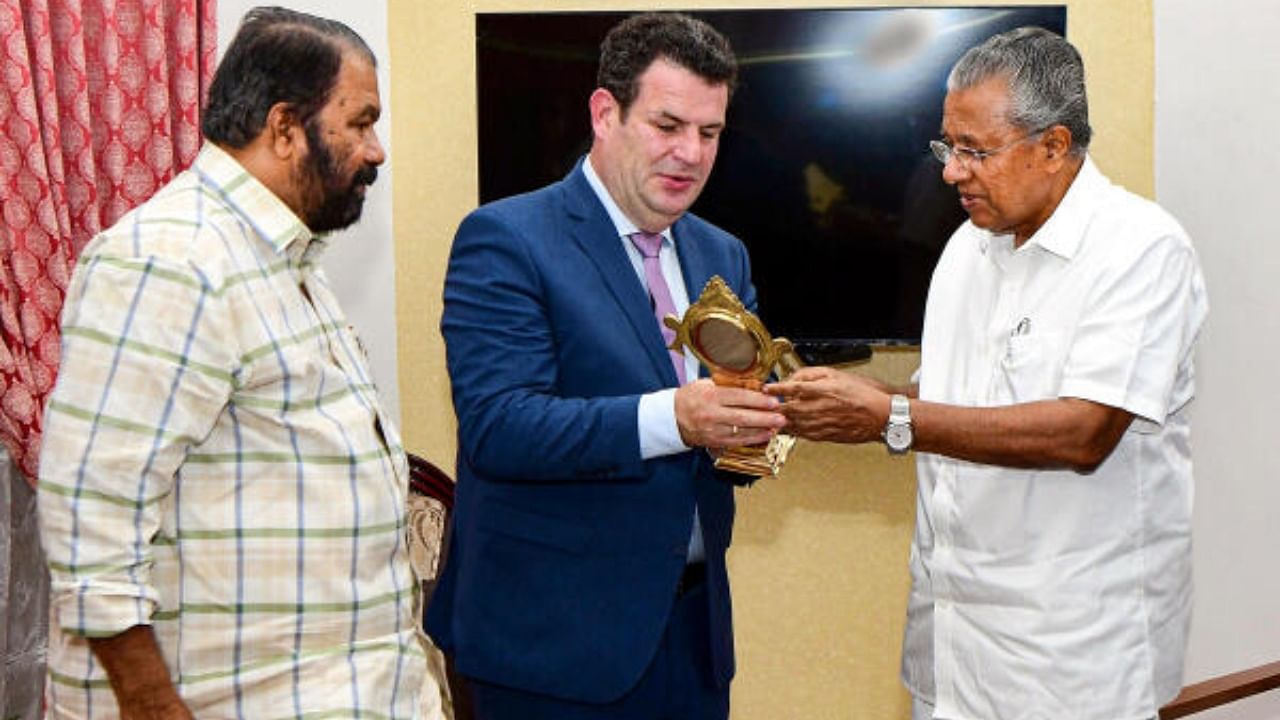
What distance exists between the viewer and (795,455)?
3719 millimetres

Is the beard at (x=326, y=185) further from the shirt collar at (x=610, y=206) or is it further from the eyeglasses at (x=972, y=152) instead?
→ the eyeglasses at (x=972, y=152)

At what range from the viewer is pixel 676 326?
6.72ft

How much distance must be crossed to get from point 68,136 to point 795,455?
1.87 meters

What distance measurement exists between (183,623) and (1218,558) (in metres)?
2.85

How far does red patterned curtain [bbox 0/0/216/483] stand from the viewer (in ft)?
9.50

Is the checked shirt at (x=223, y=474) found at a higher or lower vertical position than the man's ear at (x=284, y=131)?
lower

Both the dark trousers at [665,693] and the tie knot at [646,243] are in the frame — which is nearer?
the dark trousers at [665,693]

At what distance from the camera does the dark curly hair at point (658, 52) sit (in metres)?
2.14

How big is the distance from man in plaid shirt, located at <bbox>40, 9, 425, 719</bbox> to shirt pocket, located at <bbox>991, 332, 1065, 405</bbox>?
3.03ft

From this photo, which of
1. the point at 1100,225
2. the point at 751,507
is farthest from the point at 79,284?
the point at 751,507

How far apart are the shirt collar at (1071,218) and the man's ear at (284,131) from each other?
42.7 inches

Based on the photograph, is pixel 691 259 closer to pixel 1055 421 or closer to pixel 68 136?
pixel 1055 421

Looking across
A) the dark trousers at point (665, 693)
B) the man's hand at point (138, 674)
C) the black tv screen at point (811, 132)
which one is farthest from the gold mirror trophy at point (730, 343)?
the black tv screen at point (811, 132)

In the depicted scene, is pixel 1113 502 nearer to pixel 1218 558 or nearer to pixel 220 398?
pixel 220 398
